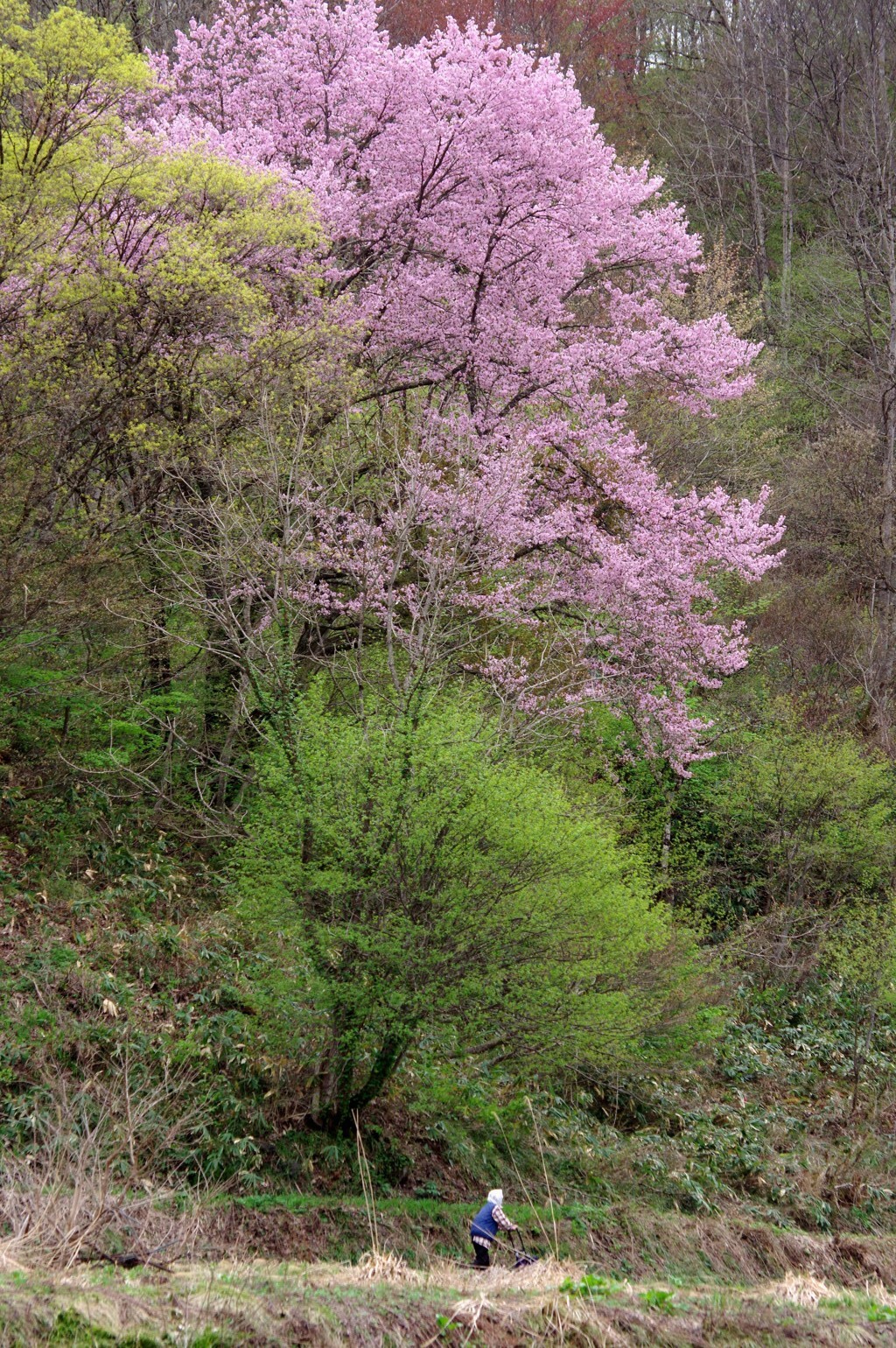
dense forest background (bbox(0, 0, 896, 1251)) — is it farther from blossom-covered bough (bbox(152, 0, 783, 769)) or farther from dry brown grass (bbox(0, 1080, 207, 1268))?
blossom-covered bough (bbox(152, 0, 783, 769))

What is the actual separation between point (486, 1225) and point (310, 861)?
10.3ft

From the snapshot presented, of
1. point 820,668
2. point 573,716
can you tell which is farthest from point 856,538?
point 573,716

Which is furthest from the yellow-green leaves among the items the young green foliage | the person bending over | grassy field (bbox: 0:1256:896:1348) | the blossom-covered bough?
the person bending over

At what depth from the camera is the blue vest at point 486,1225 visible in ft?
28.4

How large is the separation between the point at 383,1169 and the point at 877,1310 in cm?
411

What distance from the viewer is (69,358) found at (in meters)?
12.5

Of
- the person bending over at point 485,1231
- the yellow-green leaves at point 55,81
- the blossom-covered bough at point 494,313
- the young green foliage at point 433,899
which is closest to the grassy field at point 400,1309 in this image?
the person bending over at point 485,1231

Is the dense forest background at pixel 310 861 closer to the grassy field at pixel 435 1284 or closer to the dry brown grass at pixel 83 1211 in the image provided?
the dry brown grass at pixel 83 1211

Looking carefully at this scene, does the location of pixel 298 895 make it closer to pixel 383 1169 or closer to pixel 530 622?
pixel 383 1169

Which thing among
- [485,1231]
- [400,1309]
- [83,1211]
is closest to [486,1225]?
→ [485,1231]

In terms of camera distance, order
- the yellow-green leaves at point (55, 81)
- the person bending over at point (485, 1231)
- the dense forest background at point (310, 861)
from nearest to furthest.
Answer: the person bending over at point (485, 1231), the dense forest background at point (310, 861), the yellow-green leaves at point (55, 81)

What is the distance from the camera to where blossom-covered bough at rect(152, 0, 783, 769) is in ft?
48.9

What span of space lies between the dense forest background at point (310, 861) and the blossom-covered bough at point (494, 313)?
0.96 metres

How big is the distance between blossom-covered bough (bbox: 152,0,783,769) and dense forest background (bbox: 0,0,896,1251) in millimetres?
956
